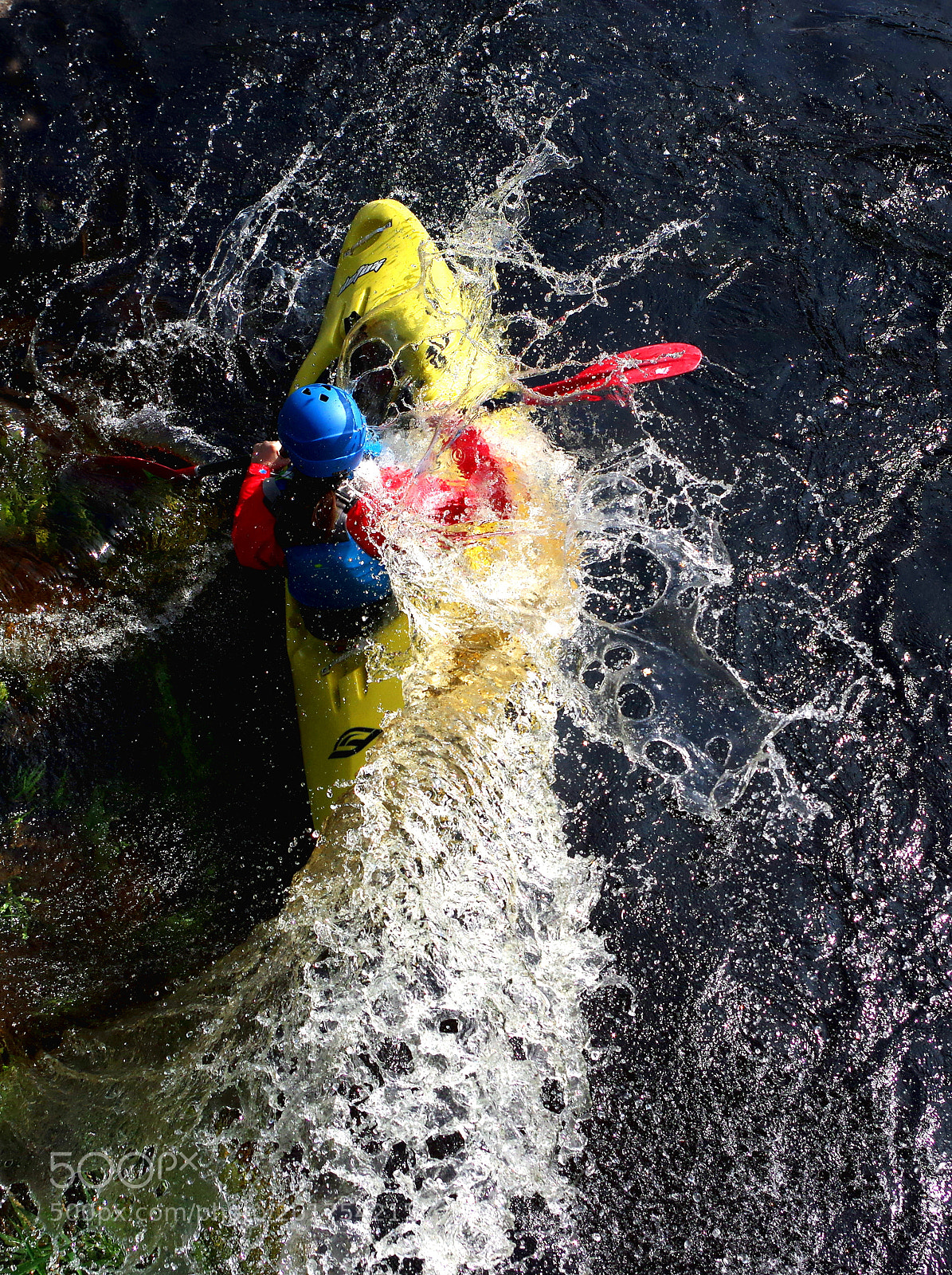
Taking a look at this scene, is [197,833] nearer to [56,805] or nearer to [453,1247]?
[56,805]

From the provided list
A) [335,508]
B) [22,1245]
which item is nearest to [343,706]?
[335,508]

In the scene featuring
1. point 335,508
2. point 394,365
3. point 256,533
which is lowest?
point 256,533

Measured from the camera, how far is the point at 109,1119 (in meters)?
2.97

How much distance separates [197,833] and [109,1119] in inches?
45.5

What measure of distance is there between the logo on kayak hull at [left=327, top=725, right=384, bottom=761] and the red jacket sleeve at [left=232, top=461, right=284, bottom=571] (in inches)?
32.7

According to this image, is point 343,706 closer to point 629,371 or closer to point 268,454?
point 268,454

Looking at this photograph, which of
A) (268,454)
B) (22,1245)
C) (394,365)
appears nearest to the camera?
(22,1245)

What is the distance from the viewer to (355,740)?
3.37 meters

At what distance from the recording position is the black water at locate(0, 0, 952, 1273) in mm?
3049

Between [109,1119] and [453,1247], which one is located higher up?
[109,1119]

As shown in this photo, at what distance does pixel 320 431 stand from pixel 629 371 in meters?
2.10

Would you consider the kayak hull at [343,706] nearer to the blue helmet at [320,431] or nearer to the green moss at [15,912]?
the blue helmet at [320,431]

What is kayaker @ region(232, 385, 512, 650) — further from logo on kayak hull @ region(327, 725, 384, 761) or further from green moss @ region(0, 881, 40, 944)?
green moss @ region(0, 881, 40, 944)

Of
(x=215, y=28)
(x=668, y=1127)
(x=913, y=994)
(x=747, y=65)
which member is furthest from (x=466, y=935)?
(x=215, y=28)
